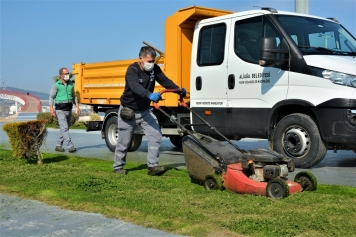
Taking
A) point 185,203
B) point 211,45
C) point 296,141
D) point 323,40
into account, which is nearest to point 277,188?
point 185,203

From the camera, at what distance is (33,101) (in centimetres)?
3666

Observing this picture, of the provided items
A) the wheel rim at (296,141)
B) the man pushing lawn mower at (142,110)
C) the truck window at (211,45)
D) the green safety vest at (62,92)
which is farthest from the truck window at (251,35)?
the green safety vest at (62,92)

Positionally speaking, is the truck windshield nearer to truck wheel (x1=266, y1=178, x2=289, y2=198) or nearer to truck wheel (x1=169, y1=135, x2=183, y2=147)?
truck wheel (x1=266, y1=178, x2=289, y2=198)

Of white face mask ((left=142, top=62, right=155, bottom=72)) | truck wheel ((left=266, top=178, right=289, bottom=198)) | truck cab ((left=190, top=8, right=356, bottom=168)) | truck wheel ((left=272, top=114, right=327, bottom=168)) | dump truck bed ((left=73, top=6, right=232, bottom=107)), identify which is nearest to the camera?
truck wheel ((left=266, top=178, right=289, bottom=198))

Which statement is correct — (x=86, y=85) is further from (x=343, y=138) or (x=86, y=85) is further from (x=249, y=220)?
(x=249, y=220)

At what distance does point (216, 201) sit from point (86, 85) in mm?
7238

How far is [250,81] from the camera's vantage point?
8117mm

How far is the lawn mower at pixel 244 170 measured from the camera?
5.26 metres

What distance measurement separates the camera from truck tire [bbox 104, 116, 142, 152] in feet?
35.7

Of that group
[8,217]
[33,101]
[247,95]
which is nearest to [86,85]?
[247,95]

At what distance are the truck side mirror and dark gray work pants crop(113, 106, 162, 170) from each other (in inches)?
74.8

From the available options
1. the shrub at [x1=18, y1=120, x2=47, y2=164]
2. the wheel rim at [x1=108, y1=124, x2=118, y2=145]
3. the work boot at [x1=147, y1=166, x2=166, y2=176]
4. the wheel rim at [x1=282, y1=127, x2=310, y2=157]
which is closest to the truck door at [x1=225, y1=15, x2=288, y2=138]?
the wheel rim at [x1=282, y1=127, x2=310, y2=157]

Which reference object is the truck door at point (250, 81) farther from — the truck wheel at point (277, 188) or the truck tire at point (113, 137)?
the truck tire at point (113, 137)

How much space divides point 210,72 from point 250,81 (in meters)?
0.90
